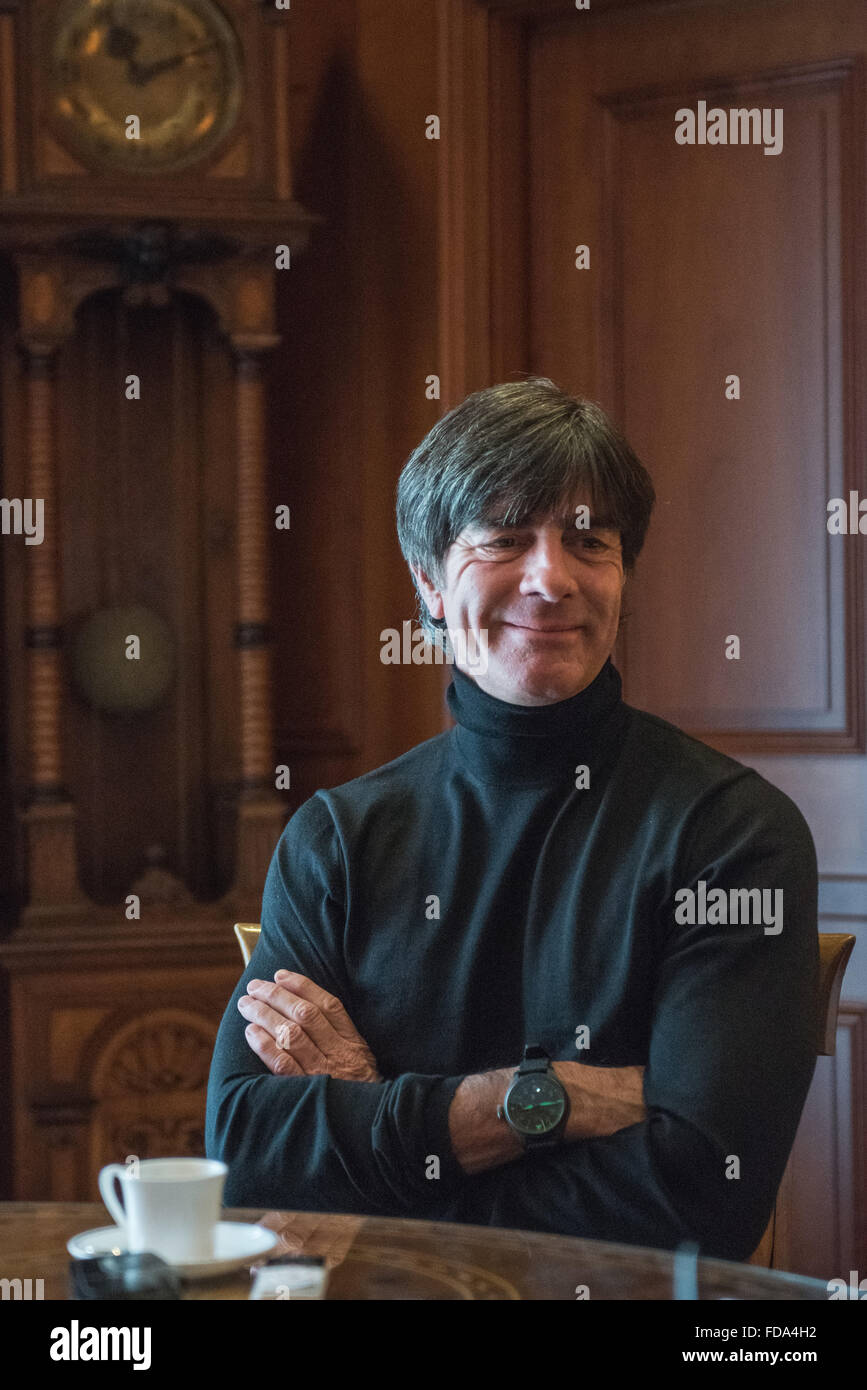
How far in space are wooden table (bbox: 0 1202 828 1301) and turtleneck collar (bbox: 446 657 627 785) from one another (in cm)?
49

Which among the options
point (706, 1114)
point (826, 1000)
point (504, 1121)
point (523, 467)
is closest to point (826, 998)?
point (826, 1000)

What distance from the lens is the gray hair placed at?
140cm

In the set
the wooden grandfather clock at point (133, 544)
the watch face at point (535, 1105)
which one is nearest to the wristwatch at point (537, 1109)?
the watch face at point (535, 1105)

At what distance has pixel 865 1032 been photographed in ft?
8.20

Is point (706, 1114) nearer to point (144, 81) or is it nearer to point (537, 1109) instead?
point (537, 1109)

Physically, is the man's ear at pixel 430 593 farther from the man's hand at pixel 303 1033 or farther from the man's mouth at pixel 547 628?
the man's hand at pixel 303 1033

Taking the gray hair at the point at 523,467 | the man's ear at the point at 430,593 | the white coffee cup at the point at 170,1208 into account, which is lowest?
the white coffee cup at the point at 170,1208

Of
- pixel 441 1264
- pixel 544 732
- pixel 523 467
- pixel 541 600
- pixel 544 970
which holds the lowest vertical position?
pixel 441 1264

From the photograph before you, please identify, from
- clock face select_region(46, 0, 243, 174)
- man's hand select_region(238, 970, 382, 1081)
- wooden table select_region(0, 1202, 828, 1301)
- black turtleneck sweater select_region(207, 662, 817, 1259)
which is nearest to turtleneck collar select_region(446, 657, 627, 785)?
black turtleneck sweater select_region(207, 662, 817, 1259)

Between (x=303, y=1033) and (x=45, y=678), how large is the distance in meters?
1.42

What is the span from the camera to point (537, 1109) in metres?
1.23

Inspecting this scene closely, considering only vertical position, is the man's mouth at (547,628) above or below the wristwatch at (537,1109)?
above

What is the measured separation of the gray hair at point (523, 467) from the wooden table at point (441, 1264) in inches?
25.2

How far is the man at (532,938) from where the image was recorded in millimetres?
1230
